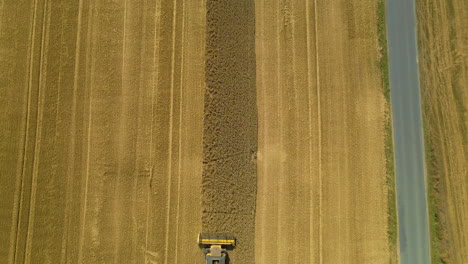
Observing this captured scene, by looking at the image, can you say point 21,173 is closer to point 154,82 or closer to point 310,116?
point 154,82

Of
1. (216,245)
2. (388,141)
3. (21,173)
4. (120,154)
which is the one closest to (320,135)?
(388,141)

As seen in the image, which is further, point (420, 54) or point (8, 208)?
point (420, 54)

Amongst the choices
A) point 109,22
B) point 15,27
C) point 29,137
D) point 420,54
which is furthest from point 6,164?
point 420,54

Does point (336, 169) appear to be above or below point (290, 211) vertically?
above

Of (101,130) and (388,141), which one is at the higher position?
(101,130)

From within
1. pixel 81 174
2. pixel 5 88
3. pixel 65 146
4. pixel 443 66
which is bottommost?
pixel 81 174

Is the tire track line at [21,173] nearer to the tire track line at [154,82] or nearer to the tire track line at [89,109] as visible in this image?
the tire track line at [89,109]

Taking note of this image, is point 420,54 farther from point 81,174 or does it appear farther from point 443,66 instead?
point 81,174
